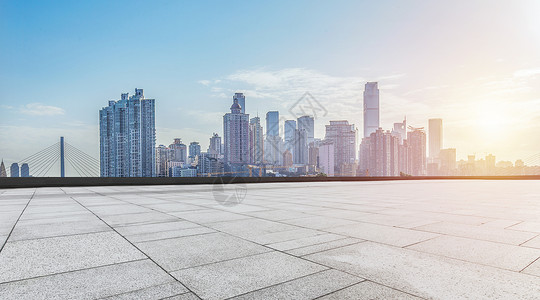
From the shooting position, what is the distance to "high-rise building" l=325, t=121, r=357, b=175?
7656cm

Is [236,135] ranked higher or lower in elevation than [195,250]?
higher

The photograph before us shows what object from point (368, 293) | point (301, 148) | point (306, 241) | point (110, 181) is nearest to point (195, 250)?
point (306, 241)

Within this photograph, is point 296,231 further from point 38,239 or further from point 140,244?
point 38,239

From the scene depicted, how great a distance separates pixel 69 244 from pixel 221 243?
2.32 meters

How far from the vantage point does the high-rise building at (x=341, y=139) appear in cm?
7656

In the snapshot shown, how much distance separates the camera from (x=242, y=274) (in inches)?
147

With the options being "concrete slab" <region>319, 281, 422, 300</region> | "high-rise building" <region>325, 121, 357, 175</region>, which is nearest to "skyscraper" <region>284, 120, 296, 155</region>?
"concrete slab" <region>319, 281, 422, 300</region>

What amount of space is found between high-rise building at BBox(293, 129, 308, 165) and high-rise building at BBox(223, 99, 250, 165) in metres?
5.95

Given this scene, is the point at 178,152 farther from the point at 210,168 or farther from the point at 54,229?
the point at 54,229

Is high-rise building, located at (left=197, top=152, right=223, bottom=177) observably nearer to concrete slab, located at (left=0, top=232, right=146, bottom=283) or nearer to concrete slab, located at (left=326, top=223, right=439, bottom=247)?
concrete slab, located at (left=326, top=223, right=439, bottom=247)

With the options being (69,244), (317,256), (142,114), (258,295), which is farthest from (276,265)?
(142,114)

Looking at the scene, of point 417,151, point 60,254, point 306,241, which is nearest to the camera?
point 60,254

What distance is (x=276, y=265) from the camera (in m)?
4.06

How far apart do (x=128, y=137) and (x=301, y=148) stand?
153 ft
